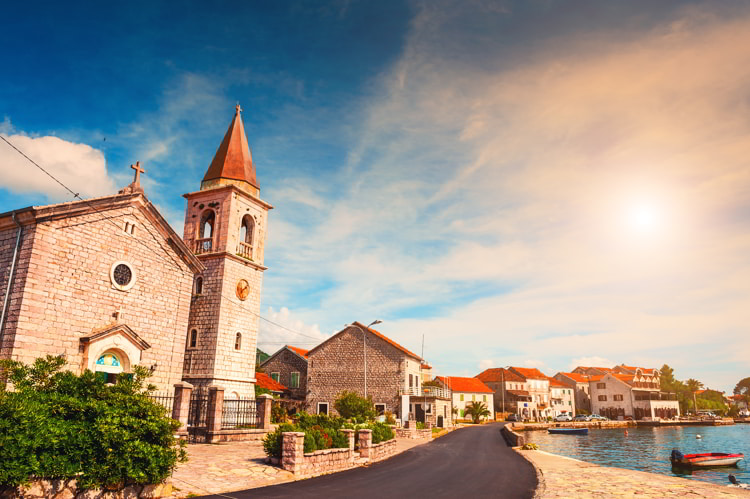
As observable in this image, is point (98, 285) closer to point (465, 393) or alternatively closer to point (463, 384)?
point (465, 393)

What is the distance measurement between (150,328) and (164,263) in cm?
333

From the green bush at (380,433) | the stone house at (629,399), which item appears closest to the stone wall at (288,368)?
the green bush at (380,433)

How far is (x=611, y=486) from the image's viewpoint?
15.9 meters

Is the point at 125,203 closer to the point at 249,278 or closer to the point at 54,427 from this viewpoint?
the point at 249,278

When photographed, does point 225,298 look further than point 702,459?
No

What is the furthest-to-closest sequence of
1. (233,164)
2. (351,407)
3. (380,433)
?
(351,407)
(233,164)
(380,433)

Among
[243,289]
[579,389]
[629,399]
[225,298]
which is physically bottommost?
[629,399]

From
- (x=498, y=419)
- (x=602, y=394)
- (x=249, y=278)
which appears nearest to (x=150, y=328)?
(x=249, y=278)

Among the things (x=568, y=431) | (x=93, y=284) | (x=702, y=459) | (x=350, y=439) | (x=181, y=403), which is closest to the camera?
(x=350, y=439)

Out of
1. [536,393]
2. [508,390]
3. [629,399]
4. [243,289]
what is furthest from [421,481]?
[629,399]

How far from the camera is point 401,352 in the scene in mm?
46969

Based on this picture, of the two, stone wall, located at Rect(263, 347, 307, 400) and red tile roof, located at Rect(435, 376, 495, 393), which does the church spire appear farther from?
red tile roof, located at Rect(435, 376, 495, 393)

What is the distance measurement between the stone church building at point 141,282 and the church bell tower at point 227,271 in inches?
2.6

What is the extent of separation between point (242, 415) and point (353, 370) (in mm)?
23736
